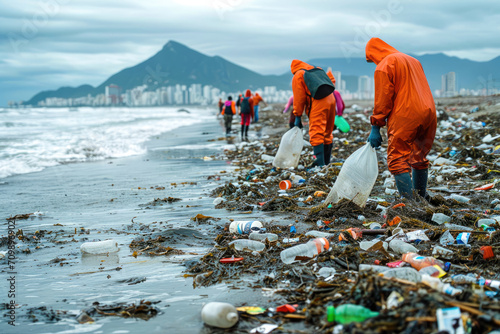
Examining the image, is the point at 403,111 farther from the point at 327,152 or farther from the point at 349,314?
the point at 327,152

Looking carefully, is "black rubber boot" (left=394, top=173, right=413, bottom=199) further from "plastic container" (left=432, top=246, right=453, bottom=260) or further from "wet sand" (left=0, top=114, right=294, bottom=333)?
"wet sand" (left=0, top=114, right=294, bottom=333)

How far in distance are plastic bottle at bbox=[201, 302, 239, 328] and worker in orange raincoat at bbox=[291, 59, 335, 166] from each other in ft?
16.5

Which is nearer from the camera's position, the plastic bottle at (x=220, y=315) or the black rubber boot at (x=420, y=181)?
the plastic bottle at (x=220, y=315)

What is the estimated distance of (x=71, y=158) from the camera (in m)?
12.8

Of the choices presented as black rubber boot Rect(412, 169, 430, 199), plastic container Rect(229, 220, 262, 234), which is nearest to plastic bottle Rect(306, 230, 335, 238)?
plastic container Rect(229, 220, 262, 234)

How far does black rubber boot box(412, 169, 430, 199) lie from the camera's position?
194 inches

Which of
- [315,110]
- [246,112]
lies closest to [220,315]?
[315,110]

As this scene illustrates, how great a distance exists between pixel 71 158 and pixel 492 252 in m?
11.6

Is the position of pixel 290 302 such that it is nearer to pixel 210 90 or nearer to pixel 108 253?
pixel 108 253

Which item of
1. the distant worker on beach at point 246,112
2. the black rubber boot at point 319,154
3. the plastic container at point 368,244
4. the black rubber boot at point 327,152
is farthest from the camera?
the distant worker on beach at point 246,112

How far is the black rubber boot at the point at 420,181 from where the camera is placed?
16.2 ft

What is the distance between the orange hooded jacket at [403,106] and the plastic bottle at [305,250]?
5.31 feet

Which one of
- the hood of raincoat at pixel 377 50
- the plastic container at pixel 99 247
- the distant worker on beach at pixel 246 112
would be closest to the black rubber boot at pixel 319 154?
the hood of raincoat at pixel 377 50

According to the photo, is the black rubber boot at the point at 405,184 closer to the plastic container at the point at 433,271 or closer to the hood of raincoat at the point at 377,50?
the hood of raincoat at the point at 377,50
